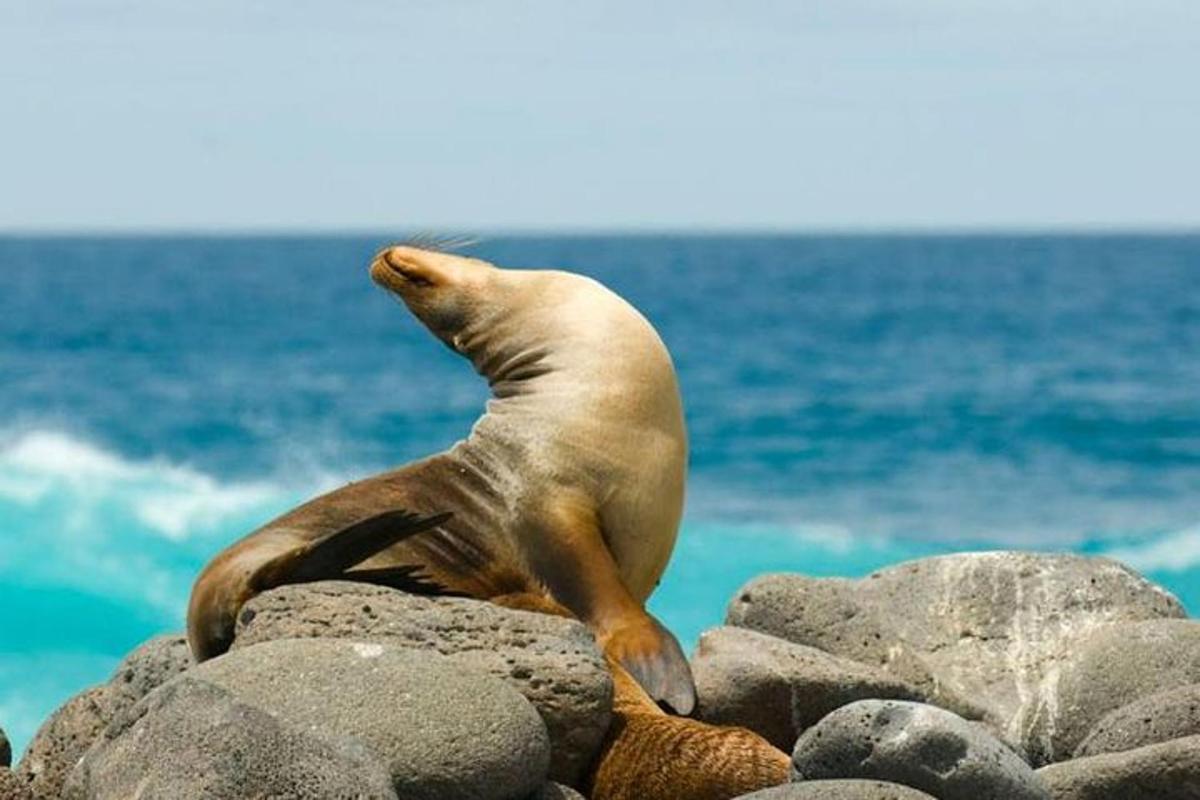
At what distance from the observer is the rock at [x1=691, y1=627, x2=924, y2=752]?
6.89 metres

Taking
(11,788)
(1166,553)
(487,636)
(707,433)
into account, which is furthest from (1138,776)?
(707,433)

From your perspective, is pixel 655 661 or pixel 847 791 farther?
pixel 655 661

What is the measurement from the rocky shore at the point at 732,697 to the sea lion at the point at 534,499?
11.7 inches

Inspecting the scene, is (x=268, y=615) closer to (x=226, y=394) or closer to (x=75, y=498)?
(x=75, y=498)

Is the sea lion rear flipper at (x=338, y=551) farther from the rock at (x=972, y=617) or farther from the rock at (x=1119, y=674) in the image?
the rock at (x=1119, y=674)

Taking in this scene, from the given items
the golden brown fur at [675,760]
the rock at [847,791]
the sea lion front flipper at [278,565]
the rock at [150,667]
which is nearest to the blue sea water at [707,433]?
the rock at [150,667]

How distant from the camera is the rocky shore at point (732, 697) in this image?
17.6 ft

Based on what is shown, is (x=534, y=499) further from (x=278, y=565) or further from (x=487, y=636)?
(x=487, y=636)

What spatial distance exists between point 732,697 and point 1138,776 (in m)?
1.31

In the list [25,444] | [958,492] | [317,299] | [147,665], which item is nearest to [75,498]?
[25,444]

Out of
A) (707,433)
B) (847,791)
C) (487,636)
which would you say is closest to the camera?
(847,791)

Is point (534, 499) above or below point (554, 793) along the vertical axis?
above

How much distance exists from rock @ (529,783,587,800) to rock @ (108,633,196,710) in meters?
1.49

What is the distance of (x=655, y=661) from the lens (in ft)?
21.8
